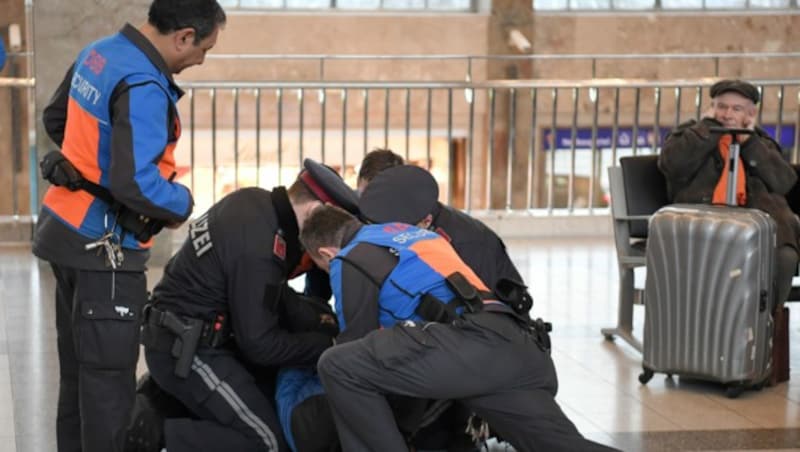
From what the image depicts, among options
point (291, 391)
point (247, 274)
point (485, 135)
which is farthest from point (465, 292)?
point (485, 135)

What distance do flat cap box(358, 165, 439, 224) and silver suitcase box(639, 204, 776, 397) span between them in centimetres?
141

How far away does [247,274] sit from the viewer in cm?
419

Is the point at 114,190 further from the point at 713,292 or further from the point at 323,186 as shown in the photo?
the point at 713,292

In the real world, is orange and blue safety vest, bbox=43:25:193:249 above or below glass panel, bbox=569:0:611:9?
below

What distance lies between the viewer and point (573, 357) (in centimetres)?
611

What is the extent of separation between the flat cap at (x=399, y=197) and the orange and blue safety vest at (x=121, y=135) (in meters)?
0.62

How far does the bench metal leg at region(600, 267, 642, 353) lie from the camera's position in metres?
6.34

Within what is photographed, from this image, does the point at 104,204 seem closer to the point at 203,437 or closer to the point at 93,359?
the point at 93,359

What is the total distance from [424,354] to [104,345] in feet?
2.78

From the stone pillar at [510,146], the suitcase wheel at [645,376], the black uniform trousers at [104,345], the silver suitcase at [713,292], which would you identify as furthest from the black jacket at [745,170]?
the stone pillar at [510,146]

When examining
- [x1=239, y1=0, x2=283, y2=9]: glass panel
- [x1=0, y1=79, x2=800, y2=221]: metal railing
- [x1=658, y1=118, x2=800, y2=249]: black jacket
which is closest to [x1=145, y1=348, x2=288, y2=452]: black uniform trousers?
[x1=658, y1=118, x2=800, y2=249]: black jacket

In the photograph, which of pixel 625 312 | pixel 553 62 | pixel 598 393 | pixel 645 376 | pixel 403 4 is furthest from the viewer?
pixel 403 4

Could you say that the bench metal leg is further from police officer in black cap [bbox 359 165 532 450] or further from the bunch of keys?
the bunch of keys

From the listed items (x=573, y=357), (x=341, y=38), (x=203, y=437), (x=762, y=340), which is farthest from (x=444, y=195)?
(x=203, y=437)
